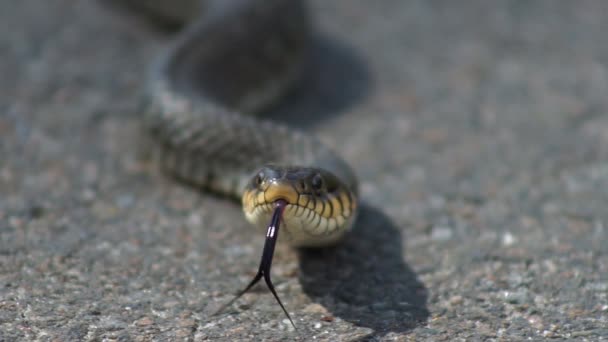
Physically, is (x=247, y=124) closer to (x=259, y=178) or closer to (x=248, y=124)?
(x=248, y=124)

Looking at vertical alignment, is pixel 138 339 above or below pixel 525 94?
below

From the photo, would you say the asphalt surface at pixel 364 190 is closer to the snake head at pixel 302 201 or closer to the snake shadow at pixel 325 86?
the snake shadow at pixel 325 86

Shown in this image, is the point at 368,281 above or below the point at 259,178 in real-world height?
below

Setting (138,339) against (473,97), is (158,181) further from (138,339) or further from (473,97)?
(473,97)

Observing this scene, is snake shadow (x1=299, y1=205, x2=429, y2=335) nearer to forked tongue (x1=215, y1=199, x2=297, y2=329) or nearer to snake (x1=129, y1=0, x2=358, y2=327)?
snake (x1=129, y1=0, x2=358, y2=327)

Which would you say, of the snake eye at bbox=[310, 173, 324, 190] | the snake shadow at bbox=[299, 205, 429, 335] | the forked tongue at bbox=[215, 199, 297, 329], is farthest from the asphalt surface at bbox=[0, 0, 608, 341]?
the snake eye at bbox=[310, 173, 324, 190]

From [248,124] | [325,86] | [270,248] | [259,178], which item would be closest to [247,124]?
[248,124]

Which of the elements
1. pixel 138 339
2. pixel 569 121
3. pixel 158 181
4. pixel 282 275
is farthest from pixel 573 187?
pixel 138 339
